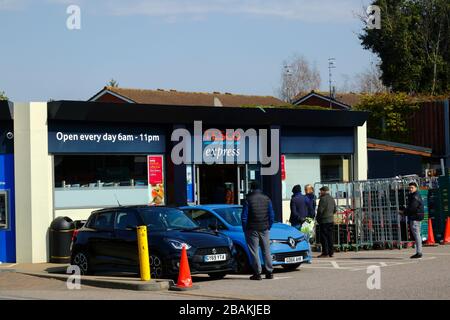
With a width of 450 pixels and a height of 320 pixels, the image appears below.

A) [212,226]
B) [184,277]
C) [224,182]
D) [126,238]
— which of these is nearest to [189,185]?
[224,182]

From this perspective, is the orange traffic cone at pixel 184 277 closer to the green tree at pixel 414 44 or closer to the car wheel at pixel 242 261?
the car wheel at pixel 242 261

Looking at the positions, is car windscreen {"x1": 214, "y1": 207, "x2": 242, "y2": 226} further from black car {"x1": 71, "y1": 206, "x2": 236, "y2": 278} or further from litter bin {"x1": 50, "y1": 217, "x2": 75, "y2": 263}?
litter bin {"x1": 50, "y1": 217, "x2": 75, "y2": 263}

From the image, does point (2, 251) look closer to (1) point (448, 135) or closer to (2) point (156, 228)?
(2) point (156, 228)

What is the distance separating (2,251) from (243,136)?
8.23m

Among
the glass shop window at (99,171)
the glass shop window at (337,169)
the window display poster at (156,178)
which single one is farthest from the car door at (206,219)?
the glass shop window at (337,169)

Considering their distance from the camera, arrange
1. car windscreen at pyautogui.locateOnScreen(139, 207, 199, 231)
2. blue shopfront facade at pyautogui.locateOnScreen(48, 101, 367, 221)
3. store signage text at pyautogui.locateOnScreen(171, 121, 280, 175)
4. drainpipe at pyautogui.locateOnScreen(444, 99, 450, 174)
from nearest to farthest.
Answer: car windscreen at pyautogui.locateOnScreen(139, 207, 199, 231) → blue shopfront facade at pyautogui.locateOnScreen(48, 101, 367, 221) → store signage text at pyautogui.locateOnScreen(171, 121, 280, 175) → drainpipe at pyautogui.locateOnScreen(444, 99, 450, 174)

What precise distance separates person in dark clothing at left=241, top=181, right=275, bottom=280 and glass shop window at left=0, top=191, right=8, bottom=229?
7.86 m

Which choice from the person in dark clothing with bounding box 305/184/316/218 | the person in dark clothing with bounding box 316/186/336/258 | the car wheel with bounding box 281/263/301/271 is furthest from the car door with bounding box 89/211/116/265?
the person in dark clothing with bounding box 305/184/316/218

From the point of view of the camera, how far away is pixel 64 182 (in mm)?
21156

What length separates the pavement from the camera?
12.6 metres

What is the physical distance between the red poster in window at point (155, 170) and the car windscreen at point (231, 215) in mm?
5683

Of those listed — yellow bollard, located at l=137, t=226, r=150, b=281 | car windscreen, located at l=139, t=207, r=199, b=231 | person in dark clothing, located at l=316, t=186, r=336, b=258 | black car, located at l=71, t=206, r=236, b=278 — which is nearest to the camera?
yellow bollard, located at l=137, t=226, r=150, b=281

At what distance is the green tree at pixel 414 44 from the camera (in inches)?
1850
